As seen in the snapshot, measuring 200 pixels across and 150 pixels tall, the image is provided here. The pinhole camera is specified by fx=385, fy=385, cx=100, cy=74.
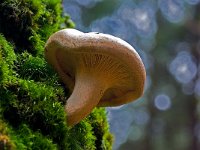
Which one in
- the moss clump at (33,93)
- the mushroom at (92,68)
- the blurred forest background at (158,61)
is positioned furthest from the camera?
the blurred forest background at (158,61)

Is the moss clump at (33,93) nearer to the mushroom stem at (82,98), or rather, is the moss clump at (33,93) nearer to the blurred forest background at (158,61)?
the mushroom stem at (82,98)

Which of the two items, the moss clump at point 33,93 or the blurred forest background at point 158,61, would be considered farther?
the blurred forest background at point 158,61

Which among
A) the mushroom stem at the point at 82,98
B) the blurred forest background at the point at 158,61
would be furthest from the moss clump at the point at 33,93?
the blurred forest background at the point at 158,61

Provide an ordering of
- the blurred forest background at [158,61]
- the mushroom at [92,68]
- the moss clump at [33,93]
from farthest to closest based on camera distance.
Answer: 1. the blurred forest background at [158,61]
2. the mushroom at [92,68]
3. the moss clump at [33,93]

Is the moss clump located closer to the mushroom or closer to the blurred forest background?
the mushroom

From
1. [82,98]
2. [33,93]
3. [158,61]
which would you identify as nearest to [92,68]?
[82,98]

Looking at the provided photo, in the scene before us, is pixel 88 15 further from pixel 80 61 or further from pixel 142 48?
pixel 80 61

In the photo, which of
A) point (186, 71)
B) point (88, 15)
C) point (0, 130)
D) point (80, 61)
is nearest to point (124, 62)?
point (80, 61)
